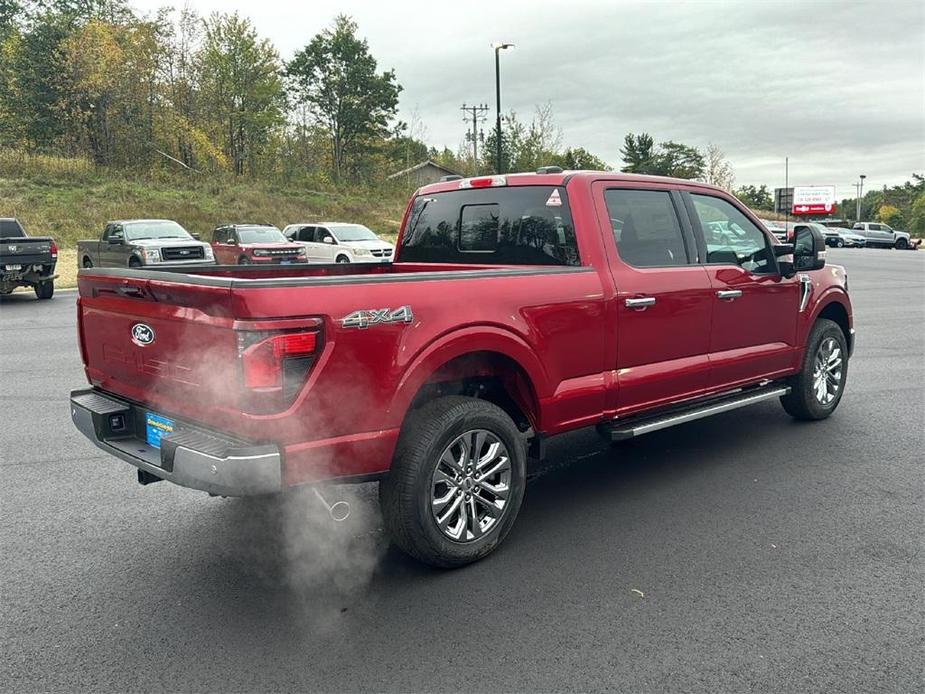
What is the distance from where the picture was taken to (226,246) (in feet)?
76.1

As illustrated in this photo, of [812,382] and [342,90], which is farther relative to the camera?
[342,90]

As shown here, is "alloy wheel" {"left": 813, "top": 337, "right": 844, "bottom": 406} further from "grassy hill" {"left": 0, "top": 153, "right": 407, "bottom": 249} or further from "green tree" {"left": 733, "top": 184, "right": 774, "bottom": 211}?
"green tree" {"left": 733, "top": 184, "right": 774, "bottom": 211}

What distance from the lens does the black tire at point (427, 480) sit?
136 inches

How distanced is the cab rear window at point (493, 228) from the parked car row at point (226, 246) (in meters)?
11.4

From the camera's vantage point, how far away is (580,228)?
438cm

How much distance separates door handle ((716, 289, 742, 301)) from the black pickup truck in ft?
48.4

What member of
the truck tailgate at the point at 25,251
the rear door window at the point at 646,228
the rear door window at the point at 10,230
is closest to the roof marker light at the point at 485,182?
the rear door window at the point at 646,228

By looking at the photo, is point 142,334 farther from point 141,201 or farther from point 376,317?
point 141,201

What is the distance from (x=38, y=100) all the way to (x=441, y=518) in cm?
4841

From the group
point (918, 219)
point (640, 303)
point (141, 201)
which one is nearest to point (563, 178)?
point (640, 303)

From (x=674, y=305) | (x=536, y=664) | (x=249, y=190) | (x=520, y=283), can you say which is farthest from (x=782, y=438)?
(x=249, y=190)

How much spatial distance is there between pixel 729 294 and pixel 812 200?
7929 centimetres

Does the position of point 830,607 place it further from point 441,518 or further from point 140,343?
point 140,343

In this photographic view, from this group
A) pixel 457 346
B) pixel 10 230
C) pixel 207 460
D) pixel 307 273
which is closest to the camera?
pixel 207 460
